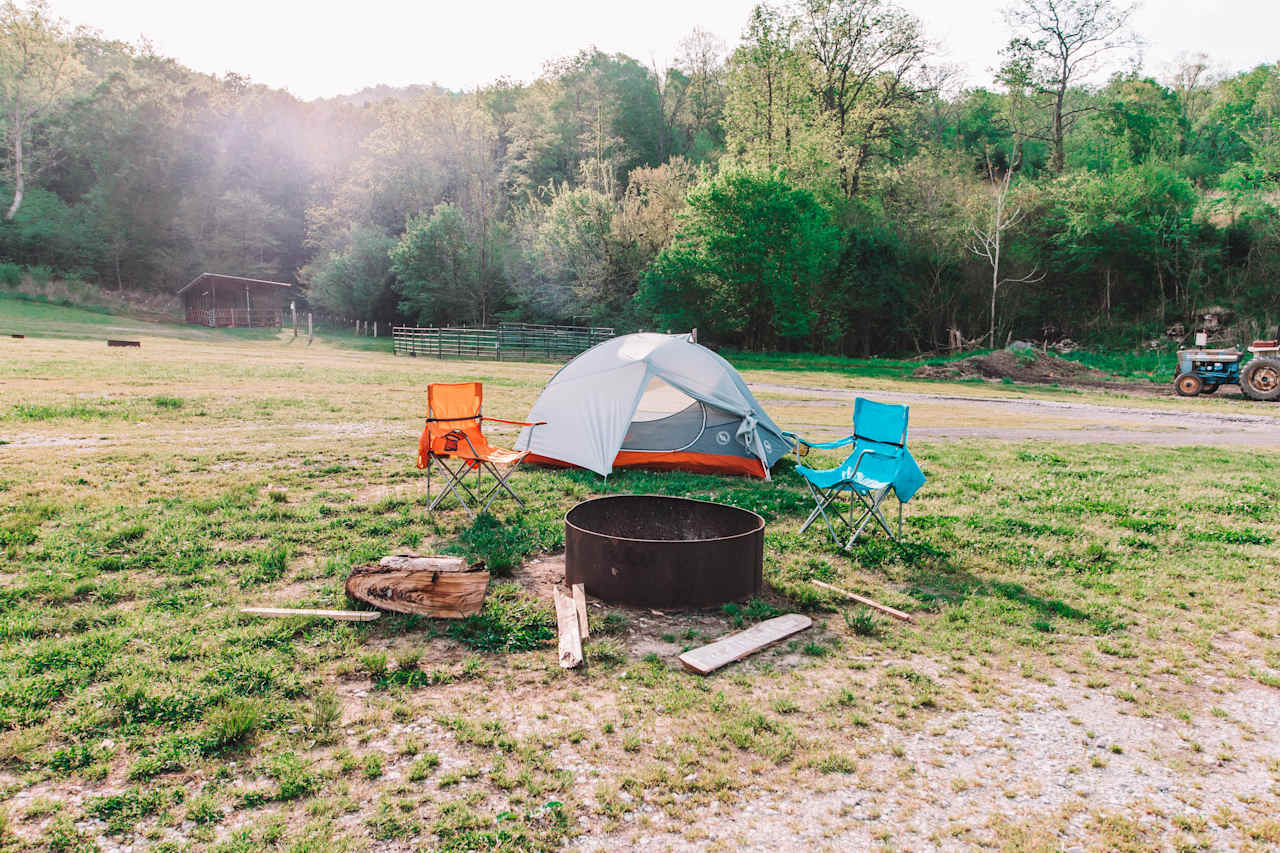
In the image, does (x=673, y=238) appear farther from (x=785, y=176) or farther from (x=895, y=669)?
(x=895, y=669)

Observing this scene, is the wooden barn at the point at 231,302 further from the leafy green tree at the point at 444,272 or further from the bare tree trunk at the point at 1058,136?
the bare tree trunk at the point at 1058,136

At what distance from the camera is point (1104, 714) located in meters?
3.20

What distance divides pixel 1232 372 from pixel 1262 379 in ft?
4.00

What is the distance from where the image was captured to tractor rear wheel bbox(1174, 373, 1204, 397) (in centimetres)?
1720

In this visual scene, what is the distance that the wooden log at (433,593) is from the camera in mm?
3879

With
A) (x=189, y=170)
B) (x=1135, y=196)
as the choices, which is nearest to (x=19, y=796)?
(x=1135, y=196)

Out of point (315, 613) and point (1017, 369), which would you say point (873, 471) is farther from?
point (1017, 369)

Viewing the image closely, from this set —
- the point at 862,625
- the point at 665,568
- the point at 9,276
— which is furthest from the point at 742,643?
the point at 9,276

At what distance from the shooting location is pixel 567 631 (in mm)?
3715

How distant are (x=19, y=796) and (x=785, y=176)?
29364 mm

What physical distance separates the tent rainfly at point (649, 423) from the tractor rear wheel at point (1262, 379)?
47.8 ft

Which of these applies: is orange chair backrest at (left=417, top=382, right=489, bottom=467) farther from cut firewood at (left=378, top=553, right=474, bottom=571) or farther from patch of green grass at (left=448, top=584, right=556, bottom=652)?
patch of green grass at (left=448, top=584, right=556, bottom=652)

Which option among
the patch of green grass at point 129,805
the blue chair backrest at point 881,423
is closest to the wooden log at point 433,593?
the patch of green grass at point 129,805

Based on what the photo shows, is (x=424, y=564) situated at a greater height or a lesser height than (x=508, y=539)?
greater
